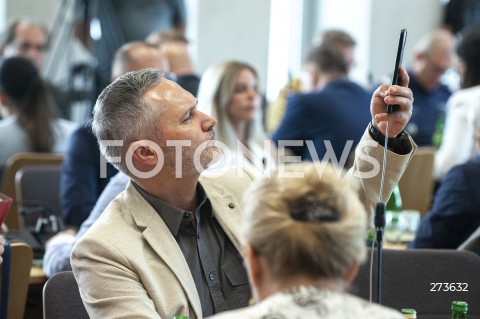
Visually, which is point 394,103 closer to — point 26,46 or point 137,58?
point 137,58

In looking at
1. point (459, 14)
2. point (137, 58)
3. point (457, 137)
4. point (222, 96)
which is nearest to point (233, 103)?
point (222, 96)

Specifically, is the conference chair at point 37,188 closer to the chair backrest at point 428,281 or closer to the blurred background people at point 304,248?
the chair backrest at point 428,281

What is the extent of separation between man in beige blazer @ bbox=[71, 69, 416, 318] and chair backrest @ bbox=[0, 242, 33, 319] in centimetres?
41

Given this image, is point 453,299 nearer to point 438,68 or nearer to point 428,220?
point 428,220

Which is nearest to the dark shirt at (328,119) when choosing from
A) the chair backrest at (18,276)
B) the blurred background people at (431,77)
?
the blurred background people at (431,77)

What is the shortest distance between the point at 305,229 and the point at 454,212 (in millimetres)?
1730

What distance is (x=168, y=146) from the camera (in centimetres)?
228

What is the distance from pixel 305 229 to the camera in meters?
1.37

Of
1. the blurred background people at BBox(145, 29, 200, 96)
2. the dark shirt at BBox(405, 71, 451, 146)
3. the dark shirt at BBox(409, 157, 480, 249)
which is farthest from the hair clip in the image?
the dark shirt at BBox(405, 71, 451, 146)

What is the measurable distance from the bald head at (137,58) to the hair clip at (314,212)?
2.72 m

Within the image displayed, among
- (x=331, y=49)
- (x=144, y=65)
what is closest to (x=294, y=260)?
(x=144, y=65)

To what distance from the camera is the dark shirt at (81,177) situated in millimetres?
3633

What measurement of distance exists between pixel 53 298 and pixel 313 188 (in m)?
0.93

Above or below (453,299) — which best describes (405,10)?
above
